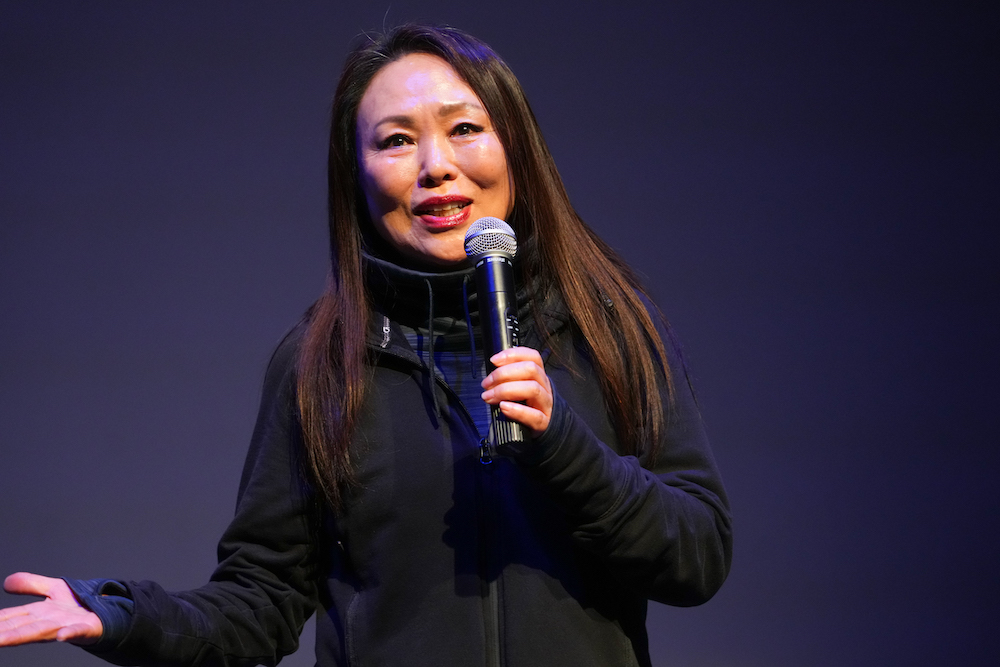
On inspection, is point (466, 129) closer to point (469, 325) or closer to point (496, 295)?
point (469, 325)

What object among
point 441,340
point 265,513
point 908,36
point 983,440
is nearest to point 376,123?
point 441,340

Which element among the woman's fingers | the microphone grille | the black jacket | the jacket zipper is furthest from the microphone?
the woman's fingers

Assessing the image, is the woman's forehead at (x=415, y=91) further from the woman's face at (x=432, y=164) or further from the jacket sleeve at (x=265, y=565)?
the jacket sleeve at (x=265, y=565)

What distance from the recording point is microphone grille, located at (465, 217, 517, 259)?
1.17m

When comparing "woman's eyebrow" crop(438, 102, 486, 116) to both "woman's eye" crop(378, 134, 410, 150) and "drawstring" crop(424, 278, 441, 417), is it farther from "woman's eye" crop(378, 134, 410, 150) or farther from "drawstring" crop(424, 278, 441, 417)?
"drawstring" crop(424, 278, 441, 417)

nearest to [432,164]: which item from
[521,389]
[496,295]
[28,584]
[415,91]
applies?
[415,91]

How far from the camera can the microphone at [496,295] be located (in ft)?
3.39

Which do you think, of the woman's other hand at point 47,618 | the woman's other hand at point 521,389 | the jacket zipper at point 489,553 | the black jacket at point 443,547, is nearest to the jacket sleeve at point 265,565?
the black jacket at point 443,547

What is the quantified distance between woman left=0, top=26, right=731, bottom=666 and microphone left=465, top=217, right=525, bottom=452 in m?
0.09

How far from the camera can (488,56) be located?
4.83ft

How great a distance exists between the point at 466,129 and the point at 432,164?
8 cm

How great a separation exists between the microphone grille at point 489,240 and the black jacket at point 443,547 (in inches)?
7.0

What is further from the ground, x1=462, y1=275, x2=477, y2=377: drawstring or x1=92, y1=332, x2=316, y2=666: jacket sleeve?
x1=462, y1=275, x2=477, y2=377: drawstring

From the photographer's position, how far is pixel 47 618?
111cm
